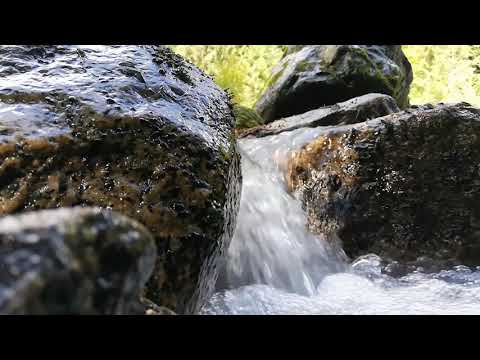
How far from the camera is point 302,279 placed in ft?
13.5

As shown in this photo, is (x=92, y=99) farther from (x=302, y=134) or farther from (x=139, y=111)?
(x=302, y=134)

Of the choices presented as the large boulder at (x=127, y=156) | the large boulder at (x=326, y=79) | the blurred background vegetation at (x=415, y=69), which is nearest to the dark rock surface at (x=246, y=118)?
the large boulder at (x=326, y=79)

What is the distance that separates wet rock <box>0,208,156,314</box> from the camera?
66 centimetres

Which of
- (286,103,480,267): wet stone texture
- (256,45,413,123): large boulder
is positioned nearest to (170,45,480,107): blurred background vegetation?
(256,45,413,123): large boulder

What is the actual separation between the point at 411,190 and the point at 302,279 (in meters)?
1.36

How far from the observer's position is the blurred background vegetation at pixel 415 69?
1335cm

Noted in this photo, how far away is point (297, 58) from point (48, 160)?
25.2ft

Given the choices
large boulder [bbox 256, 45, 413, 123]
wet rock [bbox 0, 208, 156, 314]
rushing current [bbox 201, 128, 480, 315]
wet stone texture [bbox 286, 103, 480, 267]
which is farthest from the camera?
large boulder [bbox 256, 45, 413, 123]

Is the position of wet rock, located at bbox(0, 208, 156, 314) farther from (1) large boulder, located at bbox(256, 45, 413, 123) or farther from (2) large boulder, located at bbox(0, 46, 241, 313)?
(1) large boulder, located at bbox(256, 45, 413, 123)

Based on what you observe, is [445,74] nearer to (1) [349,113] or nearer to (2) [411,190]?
(1) [349,113]

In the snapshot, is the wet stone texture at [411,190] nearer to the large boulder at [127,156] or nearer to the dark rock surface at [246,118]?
the large boulder at [127,156]

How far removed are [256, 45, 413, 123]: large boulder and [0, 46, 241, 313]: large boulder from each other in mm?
5774

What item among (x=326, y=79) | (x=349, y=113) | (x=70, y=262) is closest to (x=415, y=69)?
(x=326, y=79)
